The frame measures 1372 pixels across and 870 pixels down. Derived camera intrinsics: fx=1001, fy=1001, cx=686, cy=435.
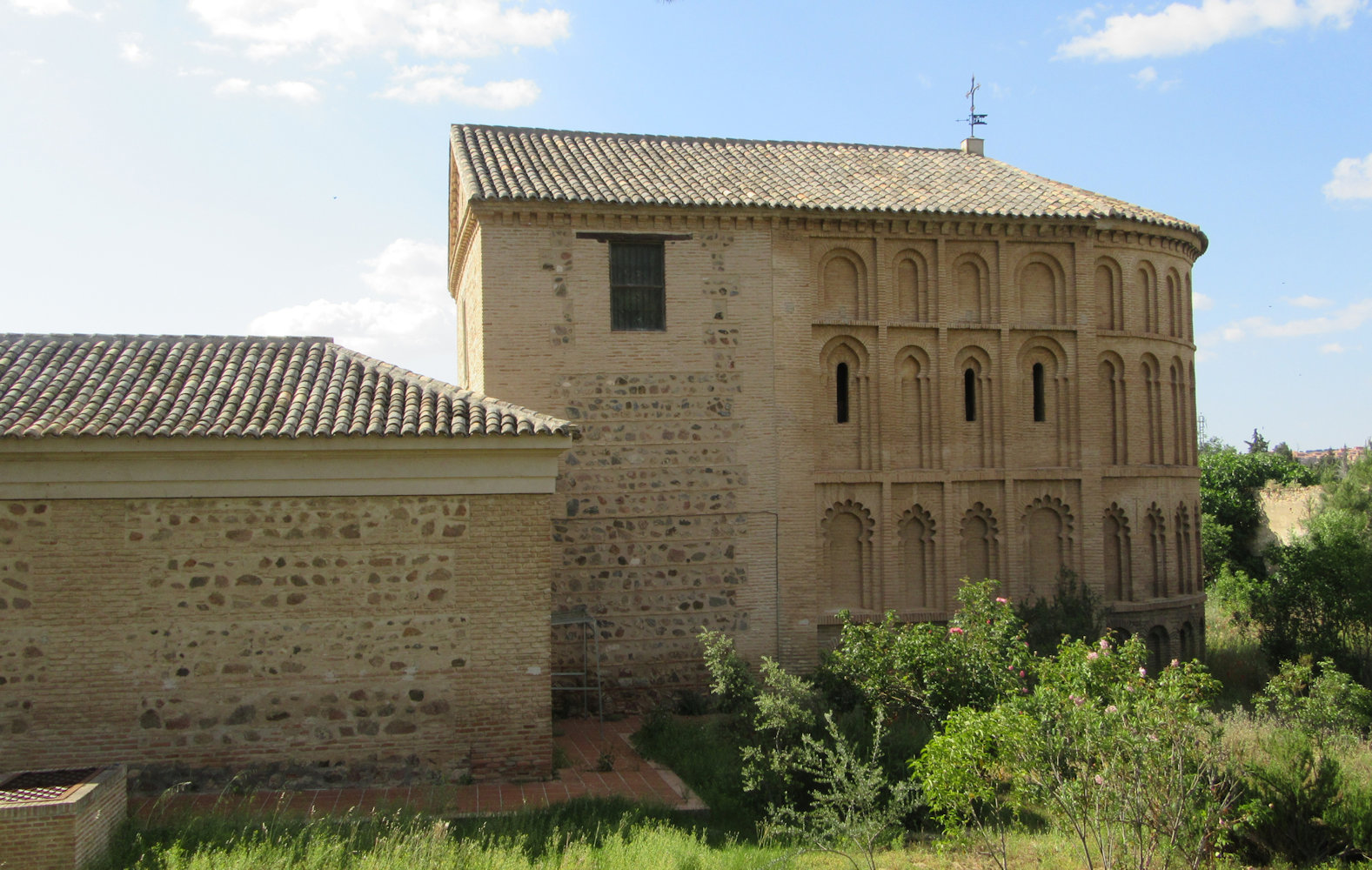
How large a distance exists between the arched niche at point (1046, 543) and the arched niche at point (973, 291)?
3.00 metres

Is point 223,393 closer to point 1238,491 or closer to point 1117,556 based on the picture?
point 1117,556

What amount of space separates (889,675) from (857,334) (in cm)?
567

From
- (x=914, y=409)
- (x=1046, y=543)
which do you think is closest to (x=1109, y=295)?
(x=914, y=409)

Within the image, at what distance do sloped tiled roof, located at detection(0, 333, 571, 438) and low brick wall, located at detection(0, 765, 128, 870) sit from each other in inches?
122

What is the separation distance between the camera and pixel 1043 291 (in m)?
15.7

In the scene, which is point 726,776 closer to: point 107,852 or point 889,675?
point 889,675

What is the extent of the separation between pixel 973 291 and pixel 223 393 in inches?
422

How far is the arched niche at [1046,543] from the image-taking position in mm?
15523

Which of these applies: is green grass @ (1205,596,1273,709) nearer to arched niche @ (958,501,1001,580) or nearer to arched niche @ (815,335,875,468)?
arched niche @ (958,501,1001,580)

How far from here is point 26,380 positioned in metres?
10.2

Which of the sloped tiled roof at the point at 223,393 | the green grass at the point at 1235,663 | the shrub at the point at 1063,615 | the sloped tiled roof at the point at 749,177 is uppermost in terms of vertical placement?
the sloped tiled roof at the point at 749,177

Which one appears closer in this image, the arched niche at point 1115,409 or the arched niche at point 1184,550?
the arched niche at point 1115,409

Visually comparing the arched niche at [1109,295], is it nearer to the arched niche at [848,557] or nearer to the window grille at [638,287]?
the arched niche at [848,557]

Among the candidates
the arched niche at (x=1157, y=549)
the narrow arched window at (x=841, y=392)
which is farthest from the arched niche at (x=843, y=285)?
the arched niche at (x=1157, y=549)
